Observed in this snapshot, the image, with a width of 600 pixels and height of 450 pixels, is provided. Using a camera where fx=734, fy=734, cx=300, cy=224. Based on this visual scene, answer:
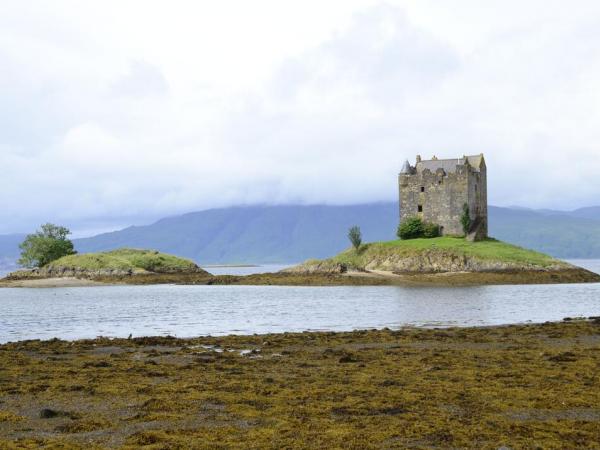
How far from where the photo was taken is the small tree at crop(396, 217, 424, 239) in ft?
376

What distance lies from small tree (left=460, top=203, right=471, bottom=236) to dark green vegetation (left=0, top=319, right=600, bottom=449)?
82421 millimetres

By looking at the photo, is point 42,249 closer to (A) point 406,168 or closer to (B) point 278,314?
(A) point 406,168

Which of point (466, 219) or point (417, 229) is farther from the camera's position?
point (417, 229)

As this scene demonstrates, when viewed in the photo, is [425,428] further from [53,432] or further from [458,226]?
[458,226]

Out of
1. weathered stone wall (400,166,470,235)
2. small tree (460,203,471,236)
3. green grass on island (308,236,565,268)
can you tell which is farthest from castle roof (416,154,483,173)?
green grass on island (308,236,565,268)

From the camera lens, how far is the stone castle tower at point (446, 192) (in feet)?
372

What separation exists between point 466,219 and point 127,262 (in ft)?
186

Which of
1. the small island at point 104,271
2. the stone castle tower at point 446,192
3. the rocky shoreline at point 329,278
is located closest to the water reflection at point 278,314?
the rocky shoreline at point 329,278

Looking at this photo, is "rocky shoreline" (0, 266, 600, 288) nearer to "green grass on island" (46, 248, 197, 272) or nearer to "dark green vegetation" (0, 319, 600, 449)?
"green grass on island" (46, 248, 197, 272)

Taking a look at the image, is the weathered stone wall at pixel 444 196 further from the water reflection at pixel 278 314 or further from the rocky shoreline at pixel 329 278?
the water reflection at pixel 278 314

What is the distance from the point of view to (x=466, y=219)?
111000 millimetres

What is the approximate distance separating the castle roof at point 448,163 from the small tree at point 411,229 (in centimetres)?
904

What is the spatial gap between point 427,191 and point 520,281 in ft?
90.5

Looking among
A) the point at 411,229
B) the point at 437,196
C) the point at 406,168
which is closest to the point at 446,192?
the point at 437,196
